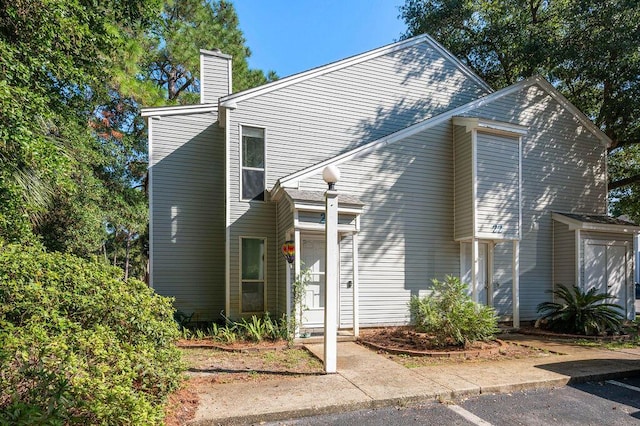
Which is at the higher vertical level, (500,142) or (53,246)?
(500,142)

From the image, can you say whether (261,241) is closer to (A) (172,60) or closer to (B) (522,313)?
(B) (522,313)

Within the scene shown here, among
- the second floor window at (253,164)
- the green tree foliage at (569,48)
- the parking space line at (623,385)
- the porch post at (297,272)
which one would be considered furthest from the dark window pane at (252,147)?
the green tree foliage at (569,48)

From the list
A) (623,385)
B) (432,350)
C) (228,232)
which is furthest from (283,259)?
(623,385)

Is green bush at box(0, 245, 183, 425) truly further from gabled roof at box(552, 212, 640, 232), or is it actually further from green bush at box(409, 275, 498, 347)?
gabled roof at box(552, 212, 640, 232)

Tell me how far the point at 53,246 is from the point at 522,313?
14.6m

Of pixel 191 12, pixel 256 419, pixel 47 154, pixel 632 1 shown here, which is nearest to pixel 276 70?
pixel 191 12

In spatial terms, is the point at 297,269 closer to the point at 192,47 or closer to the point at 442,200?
the point at 442,200

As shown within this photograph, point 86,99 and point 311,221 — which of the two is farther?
point 86,99

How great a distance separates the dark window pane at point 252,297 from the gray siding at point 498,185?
559 centimetres

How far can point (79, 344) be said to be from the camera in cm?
343

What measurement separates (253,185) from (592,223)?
904cm

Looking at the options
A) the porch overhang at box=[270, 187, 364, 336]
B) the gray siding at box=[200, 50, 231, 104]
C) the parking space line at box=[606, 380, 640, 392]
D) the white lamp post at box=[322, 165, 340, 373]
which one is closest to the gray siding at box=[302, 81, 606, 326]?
the porch overhang at box=[270, 187, 364, 336]

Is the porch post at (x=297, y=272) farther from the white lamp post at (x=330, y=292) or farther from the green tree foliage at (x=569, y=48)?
the green tree foliage at (x=569, y=48)

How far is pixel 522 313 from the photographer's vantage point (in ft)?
34.4
